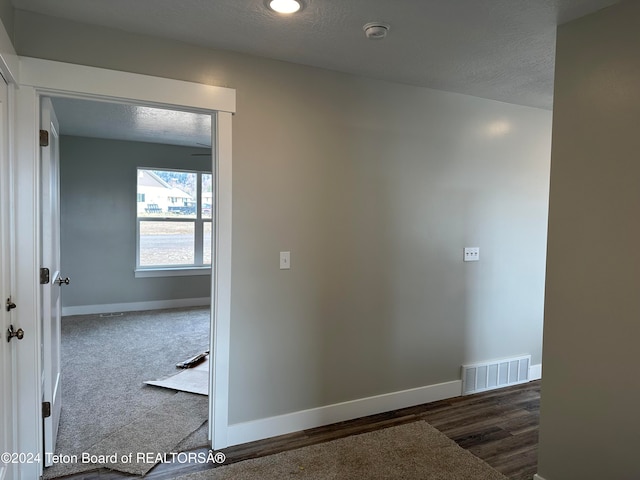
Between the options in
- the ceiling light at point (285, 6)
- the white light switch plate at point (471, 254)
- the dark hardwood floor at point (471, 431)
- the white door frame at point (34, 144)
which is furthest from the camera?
the white light switch plate at point (471, 254)

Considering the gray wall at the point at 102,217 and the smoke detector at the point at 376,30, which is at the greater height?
the smoke detector at the point at 376,30

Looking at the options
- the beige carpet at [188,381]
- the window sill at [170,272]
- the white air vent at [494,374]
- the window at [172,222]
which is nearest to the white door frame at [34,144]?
the beige carpet at [188,381]

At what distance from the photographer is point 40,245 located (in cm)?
215

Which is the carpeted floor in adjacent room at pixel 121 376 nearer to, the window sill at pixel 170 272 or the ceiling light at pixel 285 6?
the window sill at pixel 170 272

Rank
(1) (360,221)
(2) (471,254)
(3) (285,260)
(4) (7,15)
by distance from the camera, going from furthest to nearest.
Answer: (2) (471,254), (1) (360,221), (3) (285,260), (4) (7,15)

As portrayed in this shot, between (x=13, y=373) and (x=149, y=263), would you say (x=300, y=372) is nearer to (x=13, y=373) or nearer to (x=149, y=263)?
(x=13, y=373)

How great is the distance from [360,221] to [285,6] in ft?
4.75

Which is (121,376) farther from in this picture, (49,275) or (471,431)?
(471,431)

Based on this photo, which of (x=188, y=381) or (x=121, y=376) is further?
(x=121, y=376)

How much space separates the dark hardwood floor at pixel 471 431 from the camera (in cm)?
236

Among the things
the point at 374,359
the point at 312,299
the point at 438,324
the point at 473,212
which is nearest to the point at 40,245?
the point at 312,299

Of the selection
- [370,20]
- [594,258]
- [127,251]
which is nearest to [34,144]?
[370,20]

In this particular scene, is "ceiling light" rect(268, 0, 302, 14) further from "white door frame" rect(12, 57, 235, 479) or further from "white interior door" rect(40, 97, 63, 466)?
"white interior door" rect(40, 97, 63, 466)

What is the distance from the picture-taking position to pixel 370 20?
2.02 metres
